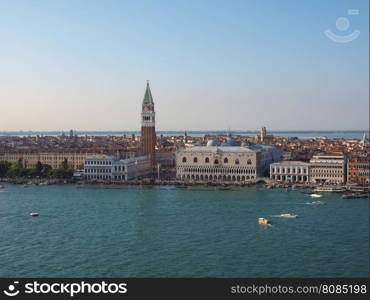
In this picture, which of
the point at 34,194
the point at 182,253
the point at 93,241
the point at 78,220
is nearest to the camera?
the point at 182,253

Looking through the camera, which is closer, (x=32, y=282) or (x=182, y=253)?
(x=32, y=282)

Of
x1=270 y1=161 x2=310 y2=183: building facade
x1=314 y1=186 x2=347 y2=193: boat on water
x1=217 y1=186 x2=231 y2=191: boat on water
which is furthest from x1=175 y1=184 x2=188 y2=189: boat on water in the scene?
x1=314 y1=186 x2=347 y2=193: boat on water

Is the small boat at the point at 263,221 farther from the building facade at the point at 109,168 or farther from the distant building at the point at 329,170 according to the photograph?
the building facade at the point at 109,168

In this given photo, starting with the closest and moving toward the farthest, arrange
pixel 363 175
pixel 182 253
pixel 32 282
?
pixel 32 282 → pixel 182 253 → pixel 363 175

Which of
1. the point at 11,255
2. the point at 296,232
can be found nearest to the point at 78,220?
the point at 11,255

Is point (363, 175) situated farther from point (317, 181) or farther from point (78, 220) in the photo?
point (78, 220)

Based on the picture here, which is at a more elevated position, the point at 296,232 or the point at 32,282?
the point at 32,282

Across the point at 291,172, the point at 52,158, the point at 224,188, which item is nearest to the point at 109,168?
the point at 52,158

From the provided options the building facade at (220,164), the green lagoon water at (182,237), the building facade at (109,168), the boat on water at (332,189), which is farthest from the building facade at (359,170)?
the building facade at (109,168)
